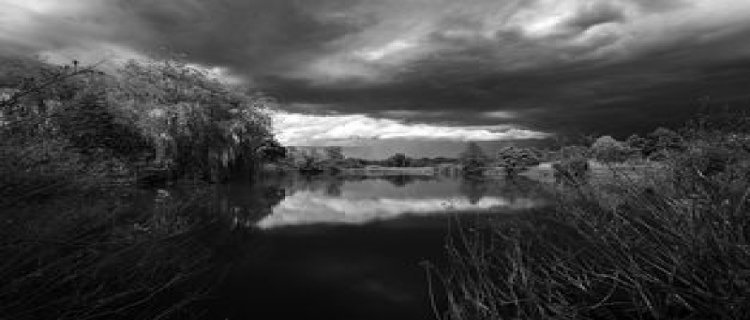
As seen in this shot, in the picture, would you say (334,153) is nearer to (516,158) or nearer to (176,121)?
(516,158)

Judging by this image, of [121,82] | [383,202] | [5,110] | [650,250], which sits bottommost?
[383,202]

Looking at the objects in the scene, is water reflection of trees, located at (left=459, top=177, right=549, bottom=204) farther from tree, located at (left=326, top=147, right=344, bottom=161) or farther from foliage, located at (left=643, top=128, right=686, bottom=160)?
tree, located at (left=326, top=147, right=344, bottom=161)

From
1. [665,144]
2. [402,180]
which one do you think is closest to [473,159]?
[402,180]

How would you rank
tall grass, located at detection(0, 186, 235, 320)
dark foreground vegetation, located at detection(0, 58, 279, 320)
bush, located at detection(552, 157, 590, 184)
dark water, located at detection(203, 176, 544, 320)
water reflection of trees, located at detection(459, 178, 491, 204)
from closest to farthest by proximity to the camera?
1. tall grass, located at detection(0, 186, 235, 320)
2. dark foreground vegetation, located at detection(0, 58, 279, 320)
3. bush, located at detection(552, 157, 590, 184)
4. dark water, located at detection(203, 176, 544, 320)
5. water reflection of trees, located at detection(459, 178, 491, 204)

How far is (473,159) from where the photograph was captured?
3969 inches

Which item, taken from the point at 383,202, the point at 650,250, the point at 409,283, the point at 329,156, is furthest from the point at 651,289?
the point at 329,156

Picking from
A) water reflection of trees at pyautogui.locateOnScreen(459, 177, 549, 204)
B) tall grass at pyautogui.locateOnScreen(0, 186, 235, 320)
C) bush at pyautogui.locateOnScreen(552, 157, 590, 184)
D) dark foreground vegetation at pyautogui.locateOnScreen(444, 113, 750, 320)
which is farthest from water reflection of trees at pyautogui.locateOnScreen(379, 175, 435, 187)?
dark foreground vegetation at pyautogui.locateOnScreen(444, 113, 750, 320)

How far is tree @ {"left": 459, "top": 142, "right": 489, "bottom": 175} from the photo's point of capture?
95.6m

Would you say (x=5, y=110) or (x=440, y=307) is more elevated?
Result: (x=5, y=110)

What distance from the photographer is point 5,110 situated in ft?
18.6

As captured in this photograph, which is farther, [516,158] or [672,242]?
[516,158]

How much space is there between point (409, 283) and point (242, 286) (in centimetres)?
403

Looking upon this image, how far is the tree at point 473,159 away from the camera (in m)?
95.6

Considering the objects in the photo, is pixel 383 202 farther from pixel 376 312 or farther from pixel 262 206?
pixel 376 312
